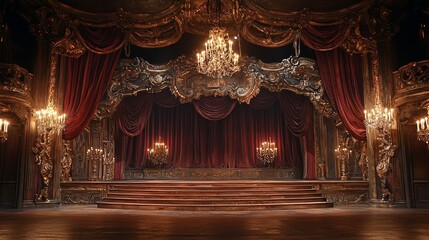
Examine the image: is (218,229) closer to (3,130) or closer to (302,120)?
(3,130)

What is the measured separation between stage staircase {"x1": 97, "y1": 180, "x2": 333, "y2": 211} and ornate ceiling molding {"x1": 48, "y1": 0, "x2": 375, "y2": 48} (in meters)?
4.18

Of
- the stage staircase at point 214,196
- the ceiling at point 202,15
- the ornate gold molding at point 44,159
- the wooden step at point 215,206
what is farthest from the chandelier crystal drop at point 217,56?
the ornate gold molding at point 44,159

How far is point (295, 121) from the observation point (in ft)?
48.1

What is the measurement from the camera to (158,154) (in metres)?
15.4

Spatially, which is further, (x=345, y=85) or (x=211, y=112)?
(x=211, y=112)

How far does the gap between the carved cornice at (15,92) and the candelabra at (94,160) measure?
407 cm

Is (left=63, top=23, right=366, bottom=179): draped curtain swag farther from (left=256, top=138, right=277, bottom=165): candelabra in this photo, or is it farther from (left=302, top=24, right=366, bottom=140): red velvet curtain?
(left=256, top=138, right=277, bottom=165): candelabra

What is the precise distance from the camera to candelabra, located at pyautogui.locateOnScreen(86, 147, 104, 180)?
13.6 m

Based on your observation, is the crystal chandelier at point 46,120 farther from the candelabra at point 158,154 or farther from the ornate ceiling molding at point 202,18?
the candelabra at point 158,154

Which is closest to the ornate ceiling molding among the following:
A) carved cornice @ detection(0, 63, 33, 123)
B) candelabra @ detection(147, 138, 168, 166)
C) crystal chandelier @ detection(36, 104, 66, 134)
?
carved cornice @ detection(0, 63, 33, 123)

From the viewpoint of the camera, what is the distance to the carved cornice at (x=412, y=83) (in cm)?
892

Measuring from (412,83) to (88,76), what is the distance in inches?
347

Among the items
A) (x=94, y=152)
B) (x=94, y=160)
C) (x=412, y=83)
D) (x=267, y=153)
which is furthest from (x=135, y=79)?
(x=412, y=83)

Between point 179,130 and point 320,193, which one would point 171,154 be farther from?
point 320,193
